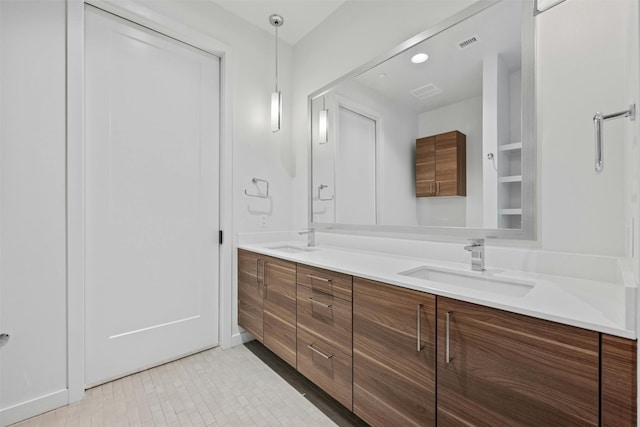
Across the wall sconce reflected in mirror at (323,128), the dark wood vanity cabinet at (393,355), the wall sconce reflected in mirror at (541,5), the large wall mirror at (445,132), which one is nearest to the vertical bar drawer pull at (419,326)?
the dark wood vanity cabinet at (393,355)

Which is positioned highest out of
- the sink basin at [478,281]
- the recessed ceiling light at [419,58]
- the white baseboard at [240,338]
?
the recessed ceiling light at [419,58]

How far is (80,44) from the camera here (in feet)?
5.46

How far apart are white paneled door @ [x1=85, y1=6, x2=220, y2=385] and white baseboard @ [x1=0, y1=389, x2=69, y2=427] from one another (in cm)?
16

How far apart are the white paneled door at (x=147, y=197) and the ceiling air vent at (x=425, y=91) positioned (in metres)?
1.54

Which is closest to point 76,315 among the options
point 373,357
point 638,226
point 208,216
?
point 208,216

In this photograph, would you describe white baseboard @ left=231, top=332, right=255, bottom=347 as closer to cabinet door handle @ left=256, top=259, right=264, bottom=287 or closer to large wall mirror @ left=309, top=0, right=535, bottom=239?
cabinet door handle @ left=256, top=259, right=264, bottom=287

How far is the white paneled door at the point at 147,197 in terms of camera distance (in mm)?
1795

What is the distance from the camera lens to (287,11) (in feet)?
7.48

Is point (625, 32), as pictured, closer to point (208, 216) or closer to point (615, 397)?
point (615, 397)

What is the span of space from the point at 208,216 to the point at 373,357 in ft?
5.39

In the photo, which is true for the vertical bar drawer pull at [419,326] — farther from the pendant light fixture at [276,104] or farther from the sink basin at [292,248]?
the pendant light fixture at [276,104]

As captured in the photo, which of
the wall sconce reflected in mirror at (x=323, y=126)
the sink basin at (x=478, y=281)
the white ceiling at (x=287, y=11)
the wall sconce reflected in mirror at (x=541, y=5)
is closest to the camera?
the wall sconce reflected in mirror at (x=541, y=5)

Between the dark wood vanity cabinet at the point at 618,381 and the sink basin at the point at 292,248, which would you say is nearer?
the dark wood vanity cabinet at the point at 618,381

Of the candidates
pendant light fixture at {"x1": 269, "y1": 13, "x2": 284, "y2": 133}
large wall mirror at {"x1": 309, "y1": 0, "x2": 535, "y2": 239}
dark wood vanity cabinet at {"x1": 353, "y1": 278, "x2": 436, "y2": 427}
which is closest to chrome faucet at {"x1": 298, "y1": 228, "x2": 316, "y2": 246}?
large wall mirror at {"x1": 309, "y1": 0, "x2": 535, "y2": 239}
